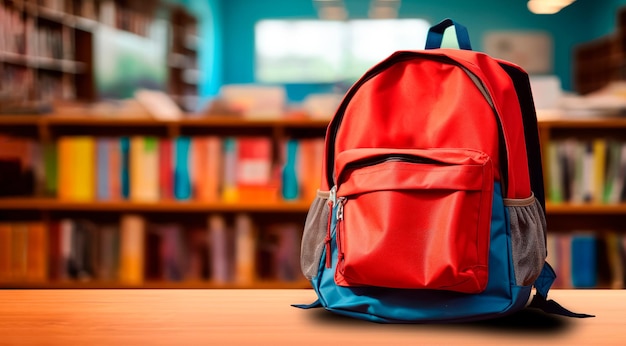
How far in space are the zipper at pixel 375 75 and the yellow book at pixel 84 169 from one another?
2.02 m

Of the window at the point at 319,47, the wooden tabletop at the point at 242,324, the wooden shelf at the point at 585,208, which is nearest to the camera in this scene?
the wooden tabletop at the point at 242,324

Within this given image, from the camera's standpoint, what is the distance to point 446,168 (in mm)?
822

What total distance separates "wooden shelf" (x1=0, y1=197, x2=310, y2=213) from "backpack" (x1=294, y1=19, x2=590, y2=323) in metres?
1.85

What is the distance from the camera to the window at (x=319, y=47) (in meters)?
9.61

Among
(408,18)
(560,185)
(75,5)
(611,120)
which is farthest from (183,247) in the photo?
(408,18)

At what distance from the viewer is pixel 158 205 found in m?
2.77

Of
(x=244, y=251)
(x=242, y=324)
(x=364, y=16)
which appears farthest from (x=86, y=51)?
(x=242, y=324)

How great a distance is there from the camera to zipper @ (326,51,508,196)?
839mm

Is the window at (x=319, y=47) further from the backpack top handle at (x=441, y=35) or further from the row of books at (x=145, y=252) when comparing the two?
the backpack top handle at (x=441, y=35)

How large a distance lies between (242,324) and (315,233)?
0.18m

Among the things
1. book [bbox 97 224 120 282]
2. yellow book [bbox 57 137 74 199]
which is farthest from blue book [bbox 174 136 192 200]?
yellow book [bbox 57 137 74 199]

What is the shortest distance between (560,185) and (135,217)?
5.46 ft

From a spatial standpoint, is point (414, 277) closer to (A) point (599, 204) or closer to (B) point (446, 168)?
(B) point (446, 168)

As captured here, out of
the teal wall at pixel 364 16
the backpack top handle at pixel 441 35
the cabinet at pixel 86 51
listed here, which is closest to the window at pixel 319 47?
the teal wall at pixel 364 16
